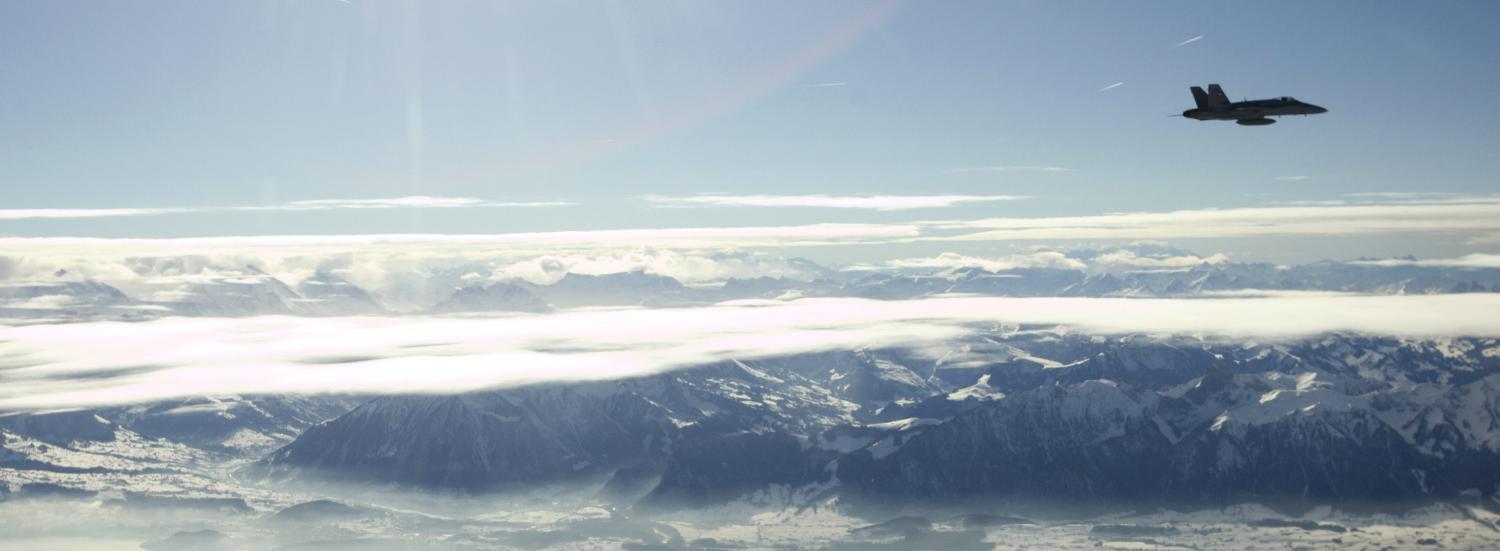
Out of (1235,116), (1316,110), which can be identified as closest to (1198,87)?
(1235,116)

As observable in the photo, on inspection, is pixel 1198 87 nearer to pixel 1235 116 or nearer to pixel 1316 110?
pixel 1235 116
